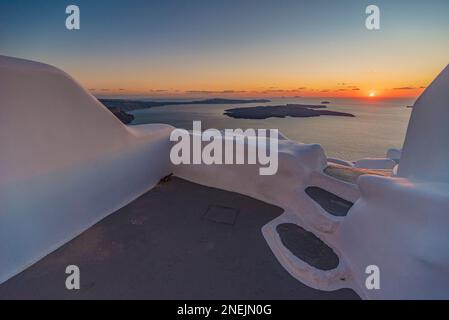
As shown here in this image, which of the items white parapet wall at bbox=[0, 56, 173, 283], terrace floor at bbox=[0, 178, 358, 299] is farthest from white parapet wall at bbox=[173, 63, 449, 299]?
white parapet wall at bbox=[0, 56, 173, 283]

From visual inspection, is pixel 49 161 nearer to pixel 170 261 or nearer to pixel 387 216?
pixel 170 261

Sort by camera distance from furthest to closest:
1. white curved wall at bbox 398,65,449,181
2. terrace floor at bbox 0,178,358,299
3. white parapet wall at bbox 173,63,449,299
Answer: white curved wall at bbox 398,65,449,181 < terrace floor at bbox 0,178,358,299 < white parapet wall at bbox 173,63,449,299

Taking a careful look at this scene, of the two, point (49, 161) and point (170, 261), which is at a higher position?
point (49, 161)

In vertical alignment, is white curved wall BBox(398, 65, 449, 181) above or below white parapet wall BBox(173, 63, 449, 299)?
above

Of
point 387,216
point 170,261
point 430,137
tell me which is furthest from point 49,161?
point 430,137

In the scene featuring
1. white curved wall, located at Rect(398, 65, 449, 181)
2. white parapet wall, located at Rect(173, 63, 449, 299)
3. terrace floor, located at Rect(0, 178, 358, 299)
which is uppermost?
white curved wall, located at Rect(398, 65, 449, 181)

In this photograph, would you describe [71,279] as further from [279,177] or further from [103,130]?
[279,177]

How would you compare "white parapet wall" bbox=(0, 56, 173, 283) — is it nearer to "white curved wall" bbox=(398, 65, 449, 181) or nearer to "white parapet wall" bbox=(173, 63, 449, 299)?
"white parapet wall" bbox=(173, 63, 449, 299)
